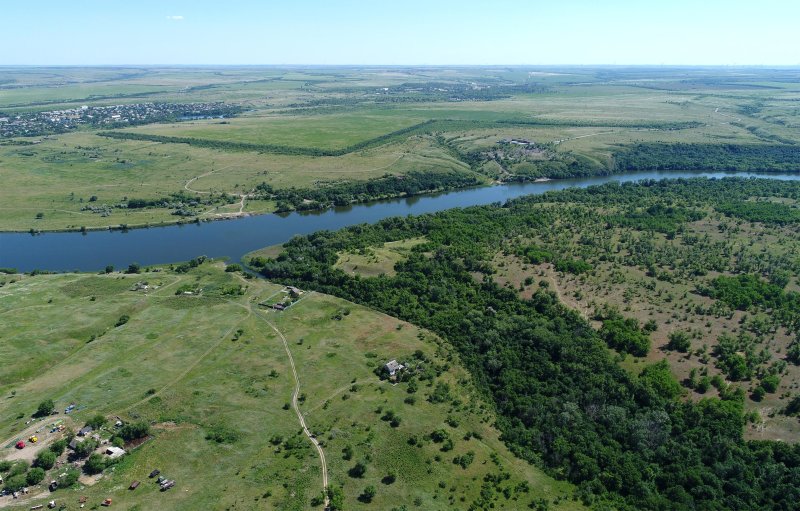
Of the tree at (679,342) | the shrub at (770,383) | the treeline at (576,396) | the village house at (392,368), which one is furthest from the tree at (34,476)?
the shrub at (770,383)

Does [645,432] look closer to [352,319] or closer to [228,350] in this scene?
[352,319]

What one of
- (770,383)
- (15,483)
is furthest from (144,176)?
(770,383)

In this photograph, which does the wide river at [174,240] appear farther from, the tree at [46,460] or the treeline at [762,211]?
the treeline at [762,211]

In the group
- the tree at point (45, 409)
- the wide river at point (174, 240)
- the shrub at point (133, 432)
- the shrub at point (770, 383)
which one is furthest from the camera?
the wide river at point (174, 240)

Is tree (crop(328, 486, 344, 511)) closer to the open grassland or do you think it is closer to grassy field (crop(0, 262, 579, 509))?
grassy field (crop(0, 262, 579, 509))

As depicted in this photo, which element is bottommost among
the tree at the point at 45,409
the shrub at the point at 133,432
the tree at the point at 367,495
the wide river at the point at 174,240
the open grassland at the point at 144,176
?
the tree at the point at 367,495

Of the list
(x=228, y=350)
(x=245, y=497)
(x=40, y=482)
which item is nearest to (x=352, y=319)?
(x=228, y=350)
